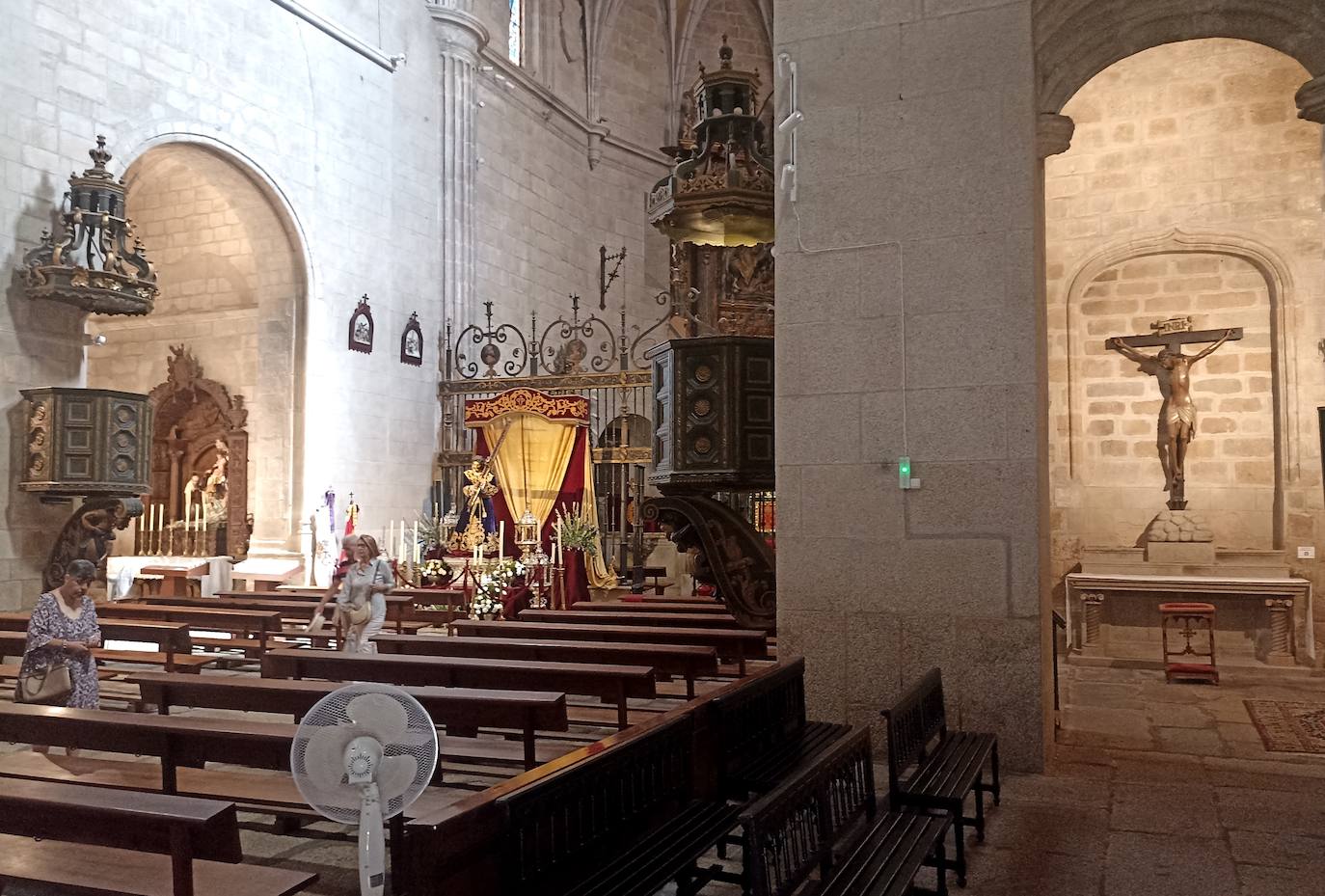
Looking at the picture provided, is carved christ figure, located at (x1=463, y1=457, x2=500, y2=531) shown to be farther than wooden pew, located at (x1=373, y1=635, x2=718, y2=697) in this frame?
Yes

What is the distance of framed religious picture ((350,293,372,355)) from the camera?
13.6 metres

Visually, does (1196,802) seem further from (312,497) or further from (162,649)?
(312,497)

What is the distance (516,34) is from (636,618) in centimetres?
1419

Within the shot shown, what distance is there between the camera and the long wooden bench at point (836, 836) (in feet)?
8.73

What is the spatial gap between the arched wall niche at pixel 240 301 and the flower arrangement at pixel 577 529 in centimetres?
344

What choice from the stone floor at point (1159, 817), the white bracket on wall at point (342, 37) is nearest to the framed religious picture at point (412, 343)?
the white bracket on wall at point (342, 37)

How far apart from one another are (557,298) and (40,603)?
46.2ft

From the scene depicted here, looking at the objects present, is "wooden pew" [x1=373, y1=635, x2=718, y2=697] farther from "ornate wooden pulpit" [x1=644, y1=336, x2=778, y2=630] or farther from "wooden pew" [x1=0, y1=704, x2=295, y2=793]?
"wooden pew" [x1=0, y1=704, x2=295, y2=793]

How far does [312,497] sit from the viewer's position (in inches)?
508

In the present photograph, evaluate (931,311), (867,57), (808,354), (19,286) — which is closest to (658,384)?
(808,354)

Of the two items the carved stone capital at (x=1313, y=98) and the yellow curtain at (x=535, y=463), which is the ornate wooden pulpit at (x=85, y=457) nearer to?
the yellow curtain at (x=535, y=463)

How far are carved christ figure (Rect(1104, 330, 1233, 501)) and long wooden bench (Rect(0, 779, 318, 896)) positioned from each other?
10.1 metres

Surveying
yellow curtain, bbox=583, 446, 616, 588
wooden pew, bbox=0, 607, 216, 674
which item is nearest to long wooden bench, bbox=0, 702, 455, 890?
wooden pew, bbox=0, 607, 216, 674

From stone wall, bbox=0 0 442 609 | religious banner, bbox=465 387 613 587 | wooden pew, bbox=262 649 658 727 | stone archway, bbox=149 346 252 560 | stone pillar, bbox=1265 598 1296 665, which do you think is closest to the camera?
wooden pew, bbox=262 649 658 727
